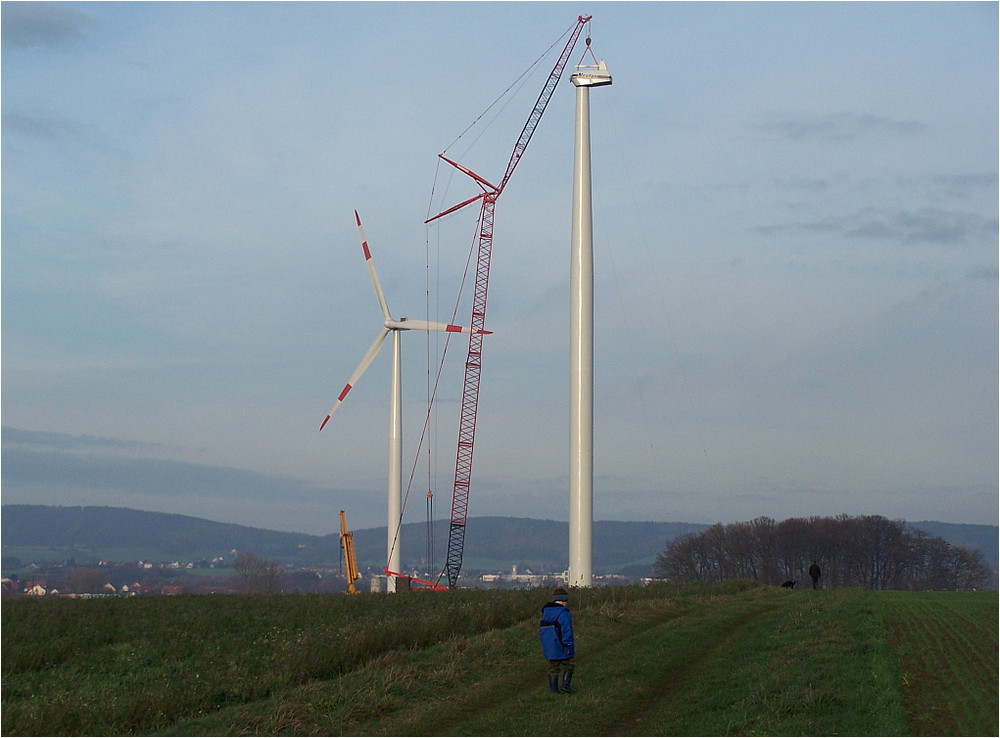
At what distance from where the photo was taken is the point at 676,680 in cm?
2302

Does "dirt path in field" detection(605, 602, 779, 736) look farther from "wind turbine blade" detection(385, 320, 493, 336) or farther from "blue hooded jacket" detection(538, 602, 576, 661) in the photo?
"wind turbine blade" detection(385, 320, 493, 336)

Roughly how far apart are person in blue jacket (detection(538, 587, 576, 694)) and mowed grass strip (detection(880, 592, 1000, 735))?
6537mm

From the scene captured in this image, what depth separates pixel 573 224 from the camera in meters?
54.7

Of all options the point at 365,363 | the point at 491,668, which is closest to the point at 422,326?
the point at 365,363

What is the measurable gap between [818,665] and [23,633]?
2428 centimetres

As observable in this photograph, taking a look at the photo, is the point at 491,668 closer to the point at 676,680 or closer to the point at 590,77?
the point at 676,680

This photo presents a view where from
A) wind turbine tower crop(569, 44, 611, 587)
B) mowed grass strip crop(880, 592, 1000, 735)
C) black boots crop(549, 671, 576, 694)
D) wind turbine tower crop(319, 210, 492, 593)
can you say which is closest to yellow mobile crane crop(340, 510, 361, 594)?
wind turbine tower crop(319, 210, 492, 593)

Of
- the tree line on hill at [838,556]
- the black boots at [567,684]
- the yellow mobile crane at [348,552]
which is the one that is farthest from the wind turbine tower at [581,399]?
the tree line on hill at [838,556]

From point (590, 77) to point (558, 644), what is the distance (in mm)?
43124

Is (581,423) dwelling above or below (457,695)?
above

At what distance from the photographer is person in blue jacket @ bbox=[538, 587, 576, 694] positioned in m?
21.1

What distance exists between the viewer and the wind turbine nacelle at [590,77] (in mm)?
57938

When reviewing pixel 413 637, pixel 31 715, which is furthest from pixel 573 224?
pixel 31 715

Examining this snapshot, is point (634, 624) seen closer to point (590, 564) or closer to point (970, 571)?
point (590, 564)
